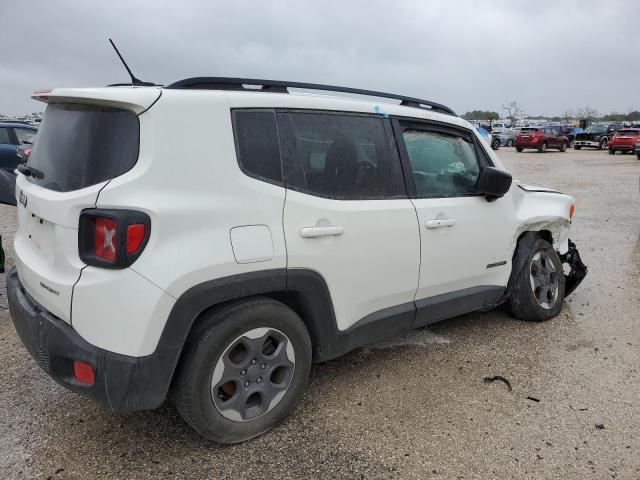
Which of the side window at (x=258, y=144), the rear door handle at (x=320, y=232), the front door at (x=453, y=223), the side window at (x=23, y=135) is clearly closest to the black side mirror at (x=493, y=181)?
the front door at (x=453, y=223)

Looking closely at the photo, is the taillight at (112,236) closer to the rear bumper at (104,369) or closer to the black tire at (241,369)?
the rear bumper at (104,369)

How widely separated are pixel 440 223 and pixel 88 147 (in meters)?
A: 2.05

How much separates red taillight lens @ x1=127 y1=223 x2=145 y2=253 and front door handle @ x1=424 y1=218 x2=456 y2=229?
5.71 ft

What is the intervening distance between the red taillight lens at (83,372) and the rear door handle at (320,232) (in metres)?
1.13

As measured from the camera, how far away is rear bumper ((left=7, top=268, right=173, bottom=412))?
7.24 feet

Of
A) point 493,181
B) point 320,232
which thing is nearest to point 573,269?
point 493,181

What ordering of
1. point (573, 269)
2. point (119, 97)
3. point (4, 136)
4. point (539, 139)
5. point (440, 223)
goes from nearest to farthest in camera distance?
point (119, 97), point (440, 223), point (573, 269), point (4, 136), point (539, 139)

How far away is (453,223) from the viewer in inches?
134

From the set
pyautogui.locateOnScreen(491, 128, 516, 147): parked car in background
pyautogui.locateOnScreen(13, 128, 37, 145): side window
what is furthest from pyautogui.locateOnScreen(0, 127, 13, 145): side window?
pyautogui.locateOnScreen(491, 128, 516, 147): parked car in background

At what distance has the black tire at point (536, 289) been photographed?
4207 mm

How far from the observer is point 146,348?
2.22 metres

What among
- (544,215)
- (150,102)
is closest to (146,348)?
(150,102)

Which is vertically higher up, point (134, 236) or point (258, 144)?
point (258, 144)

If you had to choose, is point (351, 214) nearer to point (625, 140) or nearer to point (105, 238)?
point (105, 238)
